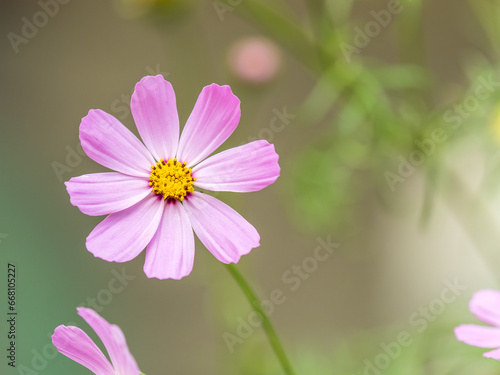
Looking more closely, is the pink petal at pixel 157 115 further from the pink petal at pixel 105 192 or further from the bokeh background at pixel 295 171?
the bokeh background at pixel 295 171

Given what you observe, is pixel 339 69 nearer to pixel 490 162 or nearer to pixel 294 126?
pixel 490 162

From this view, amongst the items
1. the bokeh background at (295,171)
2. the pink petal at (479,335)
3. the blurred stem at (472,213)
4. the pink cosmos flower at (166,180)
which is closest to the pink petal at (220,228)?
the pink cosmos flower at (166,180)

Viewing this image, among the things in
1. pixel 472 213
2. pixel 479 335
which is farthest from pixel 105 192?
pixel 472 213

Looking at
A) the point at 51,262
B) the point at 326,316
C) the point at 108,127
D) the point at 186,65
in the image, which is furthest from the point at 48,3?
the point at 326,316

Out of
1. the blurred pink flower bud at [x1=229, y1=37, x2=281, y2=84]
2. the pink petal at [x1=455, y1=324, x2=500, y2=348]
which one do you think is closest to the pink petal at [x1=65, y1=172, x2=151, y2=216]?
the pink petal at [x1=455, y1=324, x2=500, y2=348]

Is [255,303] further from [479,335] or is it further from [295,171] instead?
[295,171]

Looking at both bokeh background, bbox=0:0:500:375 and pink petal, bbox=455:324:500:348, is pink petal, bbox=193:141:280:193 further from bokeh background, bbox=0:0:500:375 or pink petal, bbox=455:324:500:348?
bokeh background, bbox=0:0:500:375

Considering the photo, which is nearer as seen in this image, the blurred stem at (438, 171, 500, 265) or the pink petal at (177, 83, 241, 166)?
the pink petal at (177, 83, 241, 166)
